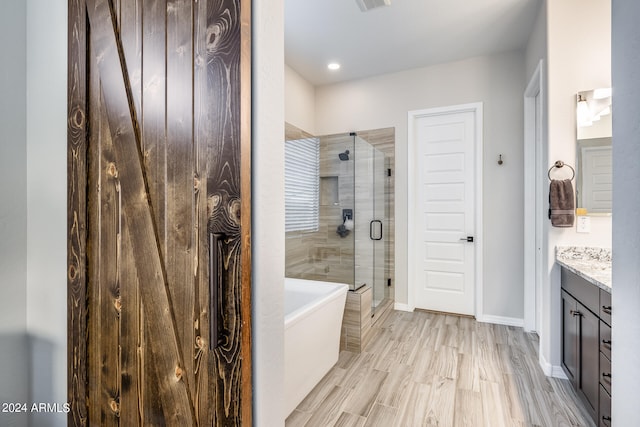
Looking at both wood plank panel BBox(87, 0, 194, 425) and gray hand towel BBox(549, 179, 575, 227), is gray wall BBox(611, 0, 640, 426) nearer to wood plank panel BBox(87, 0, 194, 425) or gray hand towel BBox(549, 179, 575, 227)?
wood plank panel BBox(87, 0, 194, 425)

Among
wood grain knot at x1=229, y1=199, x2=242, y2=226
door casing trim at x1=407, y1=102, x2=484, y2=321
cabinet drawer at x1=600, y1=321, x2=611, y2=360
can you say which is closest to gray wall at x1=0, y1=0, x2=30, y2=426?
wood grain knot at x1=229, y1=199, x2=242, y2=226

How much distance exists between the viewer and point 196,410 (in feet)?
2.71

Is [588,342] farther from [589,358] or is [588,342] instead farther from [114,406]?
[114,406]

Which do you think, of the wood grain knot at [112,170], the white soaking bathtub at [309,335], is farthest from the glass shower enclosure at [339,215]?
the wood grain knot at [112,170]

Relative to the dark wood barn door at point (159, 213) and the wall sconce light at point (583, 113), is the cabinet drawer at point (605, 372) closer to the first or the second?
the wall sconce light at point (583, 113)

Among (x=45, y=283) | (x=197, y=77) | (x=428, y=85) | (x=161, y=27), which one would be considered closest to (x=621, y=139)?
(x=197, y=77)

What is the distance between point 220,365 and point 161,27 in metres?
0.95

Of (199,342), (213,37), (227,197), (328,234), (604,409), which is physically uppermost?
(213,37)

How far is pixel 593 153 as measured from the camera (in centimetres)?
220

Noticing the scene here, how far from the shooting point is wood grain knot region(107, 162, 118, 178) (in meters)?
0.98

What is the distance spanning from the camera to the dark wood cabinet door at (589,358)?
1672 mm

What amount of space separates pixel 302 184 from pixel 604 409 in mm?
2869

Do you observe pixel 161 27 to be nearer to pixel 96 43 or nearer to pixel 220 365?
pixel 96 43

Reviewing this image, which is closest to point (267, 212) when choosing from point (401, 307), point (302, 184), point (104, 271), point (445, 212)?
point (104, 271)
